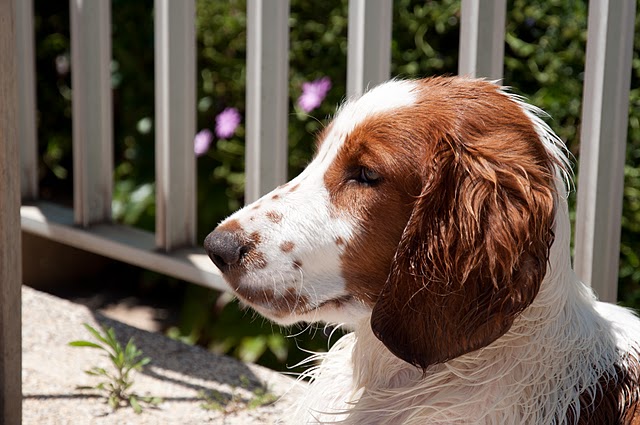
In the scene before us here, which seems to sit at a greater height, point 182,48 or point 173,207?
point 182,48

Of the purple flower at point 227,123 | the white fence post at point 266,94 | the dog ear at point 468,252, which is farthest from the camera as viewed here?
the purple flower at point 227,123

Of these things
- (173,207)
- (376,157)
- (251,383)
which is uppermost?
(376,157)

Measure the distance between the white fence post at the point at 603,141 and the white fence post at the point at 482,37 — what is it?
27cm

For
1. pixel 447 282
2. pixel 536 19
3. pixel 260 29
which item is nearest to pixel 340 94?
pixel 536 19

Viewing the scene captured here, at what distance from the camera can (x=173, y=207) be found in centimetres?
387

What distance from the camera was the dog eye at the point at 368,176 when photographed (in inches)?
89.4

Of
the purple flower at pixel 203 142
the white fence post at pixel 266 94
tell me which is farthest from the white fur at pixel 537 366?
the purple flower at pixel 203 142

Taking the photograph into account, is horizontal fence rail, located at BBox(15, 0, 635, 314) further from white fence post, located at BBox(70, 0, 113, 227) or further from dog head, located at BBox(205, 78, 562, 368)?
dog head, located at BBox(205, 78, 562, 368)

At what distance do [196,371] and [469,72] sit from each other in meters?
1.38

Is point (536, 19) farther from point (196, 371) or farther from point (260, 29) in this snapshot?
point (196, 371)

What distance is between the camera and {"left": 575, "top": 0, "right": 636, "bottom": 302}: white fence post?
9.78 feet

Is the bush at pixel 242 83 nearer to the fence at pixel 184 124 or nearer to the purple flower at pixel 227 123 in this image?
the purple flower at pixel 227 123

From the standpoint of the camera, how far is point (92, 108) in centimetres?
411

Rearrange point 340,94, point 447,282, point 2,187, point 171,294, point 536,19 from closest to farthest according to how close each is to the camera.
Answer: point 447,282 < point 2,187 < point 536,19 < point 340,94 < point 171,294
